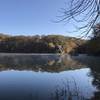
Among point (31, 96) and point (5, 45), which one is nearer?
point (31, 96)

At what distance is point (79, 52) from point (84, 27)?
87.8m

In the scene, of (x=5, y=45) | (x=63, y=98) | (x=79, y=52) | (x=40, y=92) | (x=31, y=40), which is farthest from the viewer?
(x=31, y=40)

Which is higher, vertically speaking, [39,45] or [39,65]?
[39,45]

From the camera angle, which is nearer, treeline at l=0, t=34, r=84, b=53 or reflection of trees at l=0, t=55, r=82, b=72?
reflection of trees at l=0, t=55, r=82, b=72

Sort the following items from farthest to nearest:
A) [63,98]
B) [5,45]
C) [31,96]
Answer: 1. [5,45]
2. [31,96]
3. [63,98]

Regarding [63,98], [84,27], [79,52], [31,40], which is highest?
[31,40]

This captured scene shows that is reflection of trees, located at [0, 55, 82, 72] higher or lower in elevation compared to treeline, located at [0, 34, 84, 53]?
lower

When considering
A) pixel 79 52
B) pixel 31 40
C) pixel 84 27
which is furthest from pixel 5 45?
pixel 84 27

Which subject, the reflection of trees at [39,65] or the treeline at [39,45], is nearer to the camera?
the reflection of trees at [39,65]

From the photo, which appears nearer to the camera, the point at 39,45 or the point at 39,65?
the point at 39,65

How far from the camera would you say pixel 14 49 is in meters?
101

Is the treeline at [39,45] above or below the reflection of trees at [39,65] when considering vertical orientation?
above

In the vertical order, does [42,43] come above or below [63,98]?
above

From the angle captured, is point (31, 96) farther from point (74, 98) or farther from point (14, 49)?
point (14, 49)
